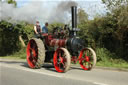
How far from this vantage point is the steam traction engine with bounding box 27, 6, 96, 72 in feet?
28.1

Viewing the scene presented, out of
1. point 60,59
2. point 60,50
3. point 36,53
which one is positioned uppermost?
point 60,50

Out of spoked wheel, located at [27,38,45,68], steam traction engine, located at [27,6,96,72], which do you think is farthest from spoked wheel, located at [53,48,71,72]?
spoked wheel, located at [27,38,45,68]

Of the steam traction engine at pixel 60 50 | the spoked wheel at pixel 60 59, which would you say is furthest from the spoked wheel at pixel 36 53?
the spoked wheel at pixel 60 59

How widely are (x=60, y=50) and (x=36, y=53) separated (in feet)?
5.86

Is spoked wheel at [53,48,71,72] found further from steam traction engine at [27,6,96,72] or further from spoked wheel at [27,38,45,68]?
spoked wheel at [27,38,45,68]

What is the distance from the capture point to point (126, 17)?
12.2 m

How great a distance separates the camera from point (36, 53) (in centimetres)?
984

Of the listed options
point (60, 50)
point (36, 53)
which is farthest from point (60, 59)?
point (36, 53)

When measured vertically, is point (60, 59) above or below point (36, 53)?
below

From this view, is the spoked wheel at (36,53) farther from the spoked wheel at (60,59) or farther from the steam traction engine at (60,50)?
the spoked wheel at (60,59)

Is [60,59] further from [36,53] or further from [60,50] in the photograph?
[36,53]

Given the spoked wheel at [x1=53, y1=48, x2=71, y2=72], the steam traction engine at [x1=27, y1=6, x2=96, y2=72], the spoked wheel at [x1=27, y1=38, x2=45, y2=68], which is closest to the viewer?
the spoked wheel at [x1=53, y1=48, x2=71, y2=72]

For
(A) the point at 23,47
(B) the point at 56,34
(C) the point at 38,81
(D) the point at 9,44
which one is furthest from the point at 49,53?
(D) the point at 9,44

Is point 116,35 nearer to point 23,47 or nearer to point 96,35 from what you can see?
point 96,35
